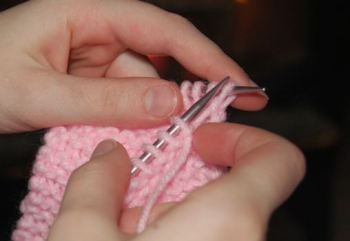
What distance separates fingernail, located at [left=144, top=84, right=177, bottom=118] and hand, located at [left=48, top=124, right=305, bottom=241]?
Answer: 82 millimetres

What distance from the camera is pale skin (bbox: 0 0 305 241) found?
0.48m

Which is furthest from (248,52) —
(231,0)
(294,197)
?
(294,197)

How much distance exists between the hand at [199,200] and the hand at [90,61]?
86mm

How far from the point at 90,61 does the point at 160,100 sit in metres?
0.24

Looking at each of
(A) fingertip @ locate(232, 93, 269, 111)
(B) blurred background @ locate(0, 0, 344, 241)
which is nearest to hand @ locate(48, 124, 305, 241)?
(A) fingertip @ locate(232, 93, 269, 111)

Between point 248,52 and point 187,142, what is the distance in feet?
2.93

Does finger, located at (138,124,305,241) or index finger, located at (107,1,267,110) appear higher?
index finger, located at (107,1,267,110)

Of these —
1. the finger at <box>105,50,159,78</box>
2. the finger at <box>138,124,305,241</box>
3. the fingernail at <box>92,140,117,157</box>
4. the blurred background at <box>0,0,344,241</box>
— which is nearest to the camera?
the finger at <box>138,124,305,241</box>

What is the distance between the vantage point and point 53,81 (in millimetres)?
702

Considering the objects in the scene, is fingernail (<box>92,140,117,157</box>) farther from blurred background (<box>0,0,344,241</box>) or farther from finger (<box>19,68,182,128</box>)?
blurred background (<box>0,0,344,241</box>)

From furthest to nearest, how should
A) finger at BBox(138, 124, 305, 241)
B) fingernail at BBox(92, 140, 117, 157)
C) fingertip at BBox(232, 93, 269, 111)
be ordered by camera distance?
fingertip at BBox(232, 93, 269, 111) → fingernail at BBox(92, 140, 117, 157) → finger at BBox(138, 124, 305, 241)

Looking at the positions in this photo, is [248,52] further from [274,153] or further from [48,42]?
[274,153]

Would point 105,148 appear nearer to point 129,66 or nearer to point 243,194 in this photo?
point 243,194

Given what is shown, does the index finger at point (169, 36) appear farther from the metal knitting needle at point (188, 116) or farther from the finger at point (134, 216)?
the finger at point (134, 216)
